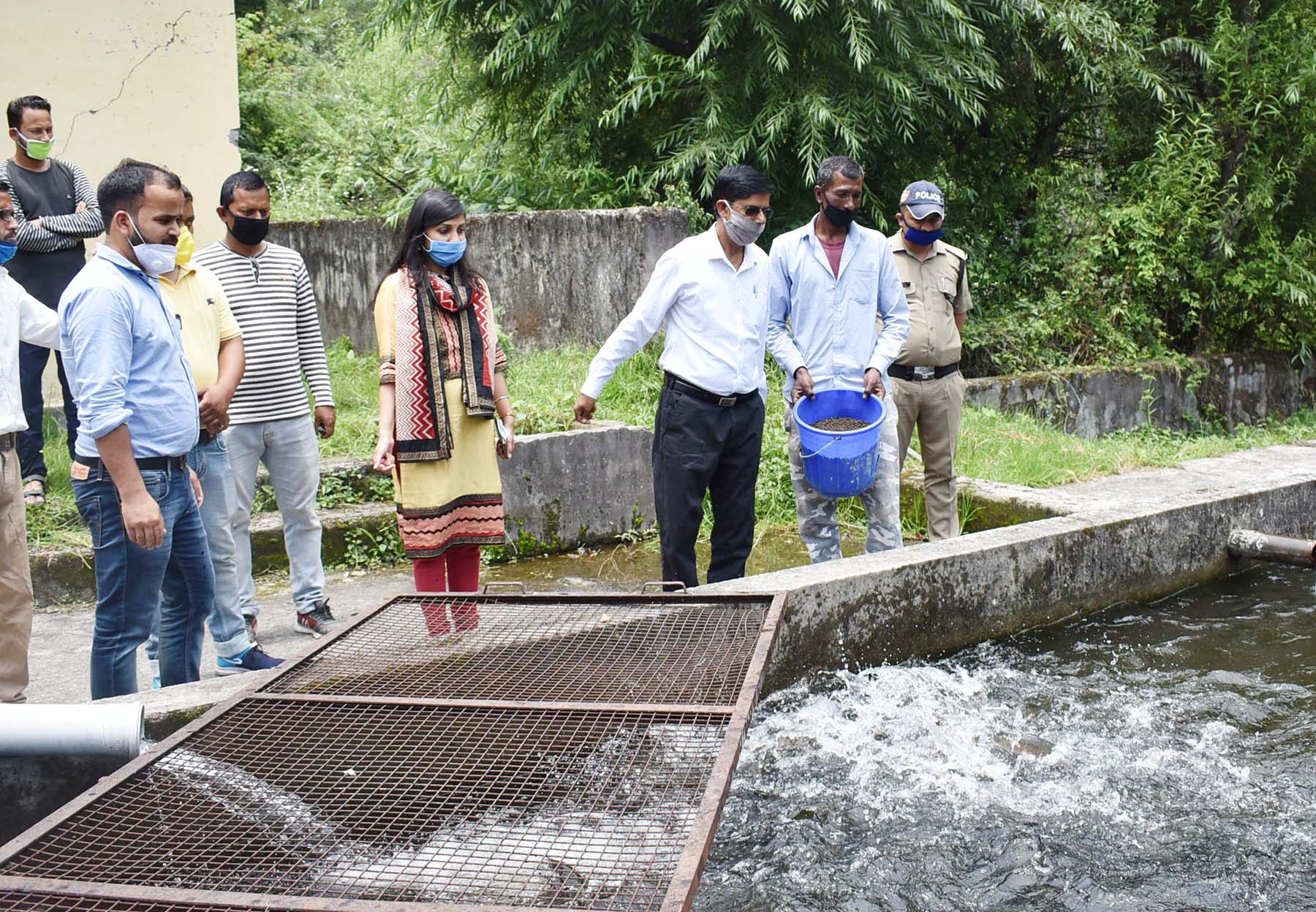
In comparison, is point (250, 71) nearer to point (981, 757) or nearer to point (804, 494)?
point (804, 494)

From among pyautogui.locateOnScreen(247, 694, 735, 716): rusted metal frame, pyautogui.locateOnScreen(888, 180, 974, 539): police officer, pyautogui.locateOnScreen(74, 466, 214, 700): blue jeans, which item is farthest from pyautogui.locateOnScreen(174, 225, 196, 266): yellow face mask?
pyautogui.locateOnScreen(888, 180, 974, 539): police officer

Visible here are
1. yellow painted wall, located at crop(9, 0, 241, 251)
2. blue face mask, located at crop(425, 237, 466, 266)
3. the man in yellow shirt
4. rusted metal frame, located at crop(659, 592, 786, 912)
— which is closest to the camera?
rusted metal frame, located at crop(659, 592, 786, 912)

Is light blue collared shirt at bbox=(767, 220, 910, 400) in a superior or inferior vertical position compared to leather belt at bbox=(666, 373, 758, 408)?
superior

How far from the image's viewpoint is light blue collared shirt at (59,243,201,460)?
11.7 feet

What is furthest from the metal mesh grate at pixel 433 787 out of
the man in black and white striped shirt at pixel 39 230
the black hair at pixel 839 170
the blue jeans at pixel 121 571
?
the man in black and white striped shirt at pixel 39 230

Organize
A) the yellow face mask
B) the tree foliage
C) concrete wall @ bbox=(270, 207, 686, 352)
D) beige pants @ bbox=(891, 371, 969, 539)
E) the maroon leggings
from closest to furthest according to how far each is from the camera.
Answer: the maroon leggings → the yellow face mask → beige pants @ bbox=(891, 371, 969, 539) → concrete wall @ bbox=(270, 207, 686, 352) → the tree foliage

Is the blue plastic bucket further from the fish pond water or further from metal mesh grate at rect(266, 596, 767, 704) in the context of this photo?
metal mesh grate at rect(266, 596, 767, 704)

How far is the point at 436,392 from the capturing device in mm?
4371

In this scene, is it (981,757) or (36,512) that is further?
(36,512)

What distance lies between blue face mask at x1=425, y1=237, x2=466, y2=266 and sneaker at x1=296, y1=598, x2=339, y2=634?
5.13 ft

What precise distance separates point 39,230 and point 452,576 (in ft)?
9.93

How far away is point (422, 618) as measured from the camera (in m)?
4.18

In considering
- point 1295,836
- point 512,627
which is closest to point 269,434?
point 512,627

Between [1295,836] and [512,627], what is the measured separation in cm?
246
